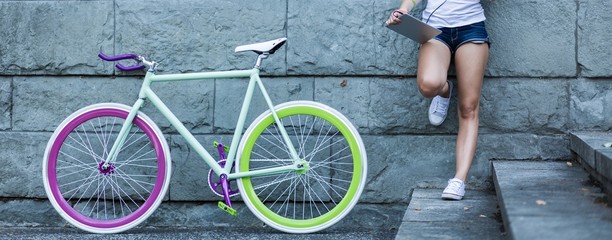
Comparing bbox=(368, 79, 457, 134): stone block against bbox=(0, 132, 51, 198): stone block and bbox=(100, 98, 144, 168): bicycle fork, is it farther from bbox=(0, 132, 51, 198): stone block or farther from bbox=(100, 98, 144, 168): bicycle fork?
bbox=(0, 132, 51, 198): stone block

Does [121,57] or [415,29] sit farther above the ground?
[415,29]

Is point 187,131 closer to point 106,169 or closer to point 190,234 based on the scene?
point 106,169

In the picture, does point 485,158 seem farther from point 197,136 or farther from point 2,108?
point 2,108

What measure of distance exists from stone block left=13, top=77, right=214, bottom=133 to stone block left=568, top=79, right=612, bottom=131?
7.73ft

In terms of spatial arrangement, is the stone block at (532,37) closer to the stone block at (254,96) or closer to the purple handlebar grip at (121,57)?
the stone block at (254,96)

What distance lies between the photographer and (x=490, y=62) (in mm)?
6094

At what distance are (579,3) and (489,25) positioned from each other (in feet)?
1.89

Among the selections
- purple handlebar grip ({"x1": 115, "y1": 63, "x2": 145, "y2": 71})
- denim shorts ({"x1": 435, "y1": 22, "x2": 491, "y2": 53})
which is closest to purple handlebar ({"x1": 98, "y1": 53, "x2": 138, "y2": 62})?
purple handlebar grip ({"x1": 115, "y1": 63, "x2": 145, "y2": 71})

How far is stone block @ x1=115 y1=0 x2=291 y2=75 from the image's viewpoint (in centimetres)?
623

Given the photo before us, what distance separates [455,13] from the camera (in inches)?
226

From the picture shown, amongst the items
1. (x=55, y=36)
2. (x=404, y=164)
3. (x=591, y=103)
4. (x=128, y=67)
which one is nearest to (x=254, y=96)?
(x=128, y=67)

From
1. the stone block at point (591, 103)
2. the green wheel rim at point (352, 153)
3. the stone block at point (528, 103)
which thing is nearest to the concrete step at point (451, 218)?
the green wheel rim at point (352, 153)

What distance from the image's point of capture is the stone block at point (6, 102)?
21.2 ft

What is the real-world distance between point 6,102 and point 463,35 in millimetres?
3103
